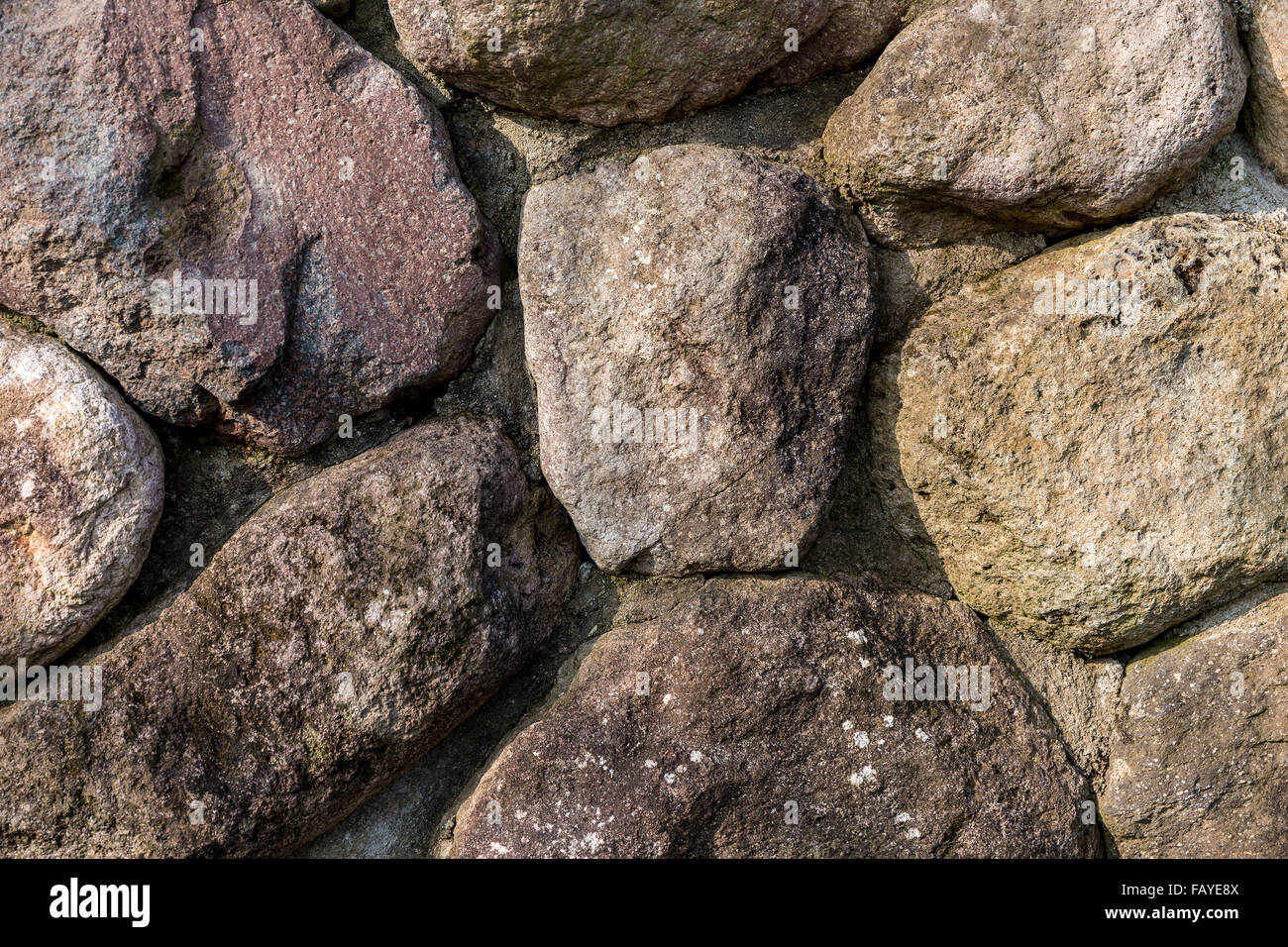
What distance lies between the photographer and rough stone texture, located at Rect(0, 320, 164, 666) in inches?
97.6

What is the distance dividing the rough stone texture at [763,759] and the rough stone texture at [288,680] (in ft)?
1.01

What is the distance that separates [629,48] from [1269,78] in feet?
5.62

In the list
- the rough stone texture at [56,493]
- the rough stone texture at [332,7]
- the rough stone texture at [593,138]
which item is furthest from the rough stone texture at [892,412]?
the rough stone texture at [56,493]

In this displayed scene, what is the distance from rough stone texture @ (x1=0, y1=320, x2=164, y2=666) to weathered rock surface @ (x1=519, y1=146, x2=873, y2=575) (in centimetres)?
105

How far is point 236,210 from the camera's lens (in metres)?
2.60

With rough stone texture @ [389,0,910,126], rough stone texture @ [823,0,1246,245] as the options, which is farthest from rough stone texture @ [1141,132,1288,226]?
rough stone texture @ [389,0,910,126]

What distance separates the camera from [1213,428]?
2703mm

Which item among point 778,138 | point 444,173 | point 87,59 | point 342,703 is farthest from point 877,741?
point 87,59

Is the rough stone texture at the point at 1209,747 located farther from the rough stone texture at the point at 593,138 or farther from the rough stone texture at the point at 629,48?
the rough stone texture at the point at 629,48

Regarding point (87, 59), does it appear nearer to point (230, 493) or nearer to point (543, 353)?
point (230, 493)

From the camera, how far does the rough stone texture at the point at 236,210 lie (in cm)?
246

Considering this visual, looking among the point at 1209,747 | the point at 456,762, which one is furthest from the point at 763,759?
the point at 1209,747

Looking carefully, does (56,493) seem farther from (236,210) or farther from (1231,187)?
(1231,187)

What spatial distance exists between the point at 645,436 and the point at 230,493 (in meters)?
1.11
